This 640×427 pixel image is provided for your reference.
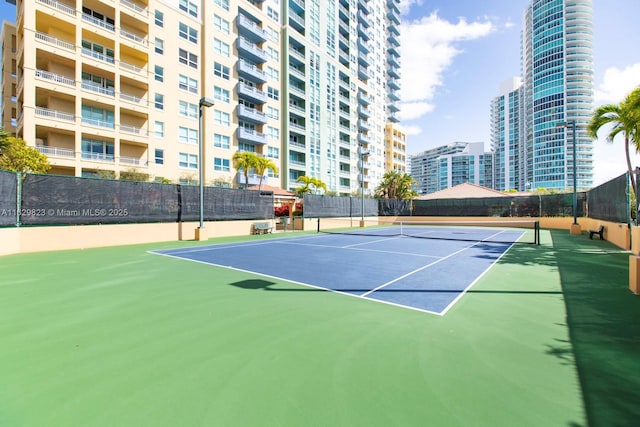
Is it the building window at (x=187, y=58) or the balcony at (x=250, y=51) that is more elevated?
the balcony at (x=250, y=51)

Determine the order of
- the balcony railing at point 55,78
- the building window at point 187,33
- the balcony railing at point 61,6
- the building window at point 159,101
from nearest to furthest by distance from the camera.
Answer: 1. the balcony railing at point 55,78
2. the balcony railing at point 61,6
3. the building window at point 159,101
4. the building window at point 187,33

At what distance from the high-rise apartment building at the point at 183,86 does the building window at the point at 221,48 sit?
0.13 m

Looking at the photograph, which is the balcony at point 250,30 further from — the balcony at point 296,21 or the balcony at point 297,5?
the balcony at point 297,5

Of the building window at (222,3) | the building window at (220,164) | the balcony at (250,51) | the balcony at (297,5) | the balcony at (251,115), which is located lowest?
the building window at (220,164)

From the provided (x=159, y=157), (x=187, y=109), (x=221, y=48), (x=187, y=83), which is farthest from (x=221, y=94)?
(x=159, y=157)

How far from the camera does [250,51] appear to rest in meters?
42.1

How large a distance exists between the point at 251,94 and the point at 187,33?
998 cm

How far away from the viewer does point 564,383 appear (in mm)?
3045

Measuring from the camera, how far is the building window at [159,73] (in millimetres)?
33997

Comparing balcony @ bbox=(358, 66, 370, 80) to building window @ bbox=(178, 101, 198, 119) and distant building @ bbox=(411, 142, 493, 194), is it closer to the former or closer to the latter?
building window @ bbox=(178, 101, 198, 119)

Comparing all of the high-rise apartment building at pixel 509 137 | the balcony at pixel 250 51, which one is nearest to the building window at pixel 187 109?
the balcony at pixel 250 51

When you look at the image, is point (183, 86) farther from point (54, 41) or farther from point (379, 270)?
point (379, 270)

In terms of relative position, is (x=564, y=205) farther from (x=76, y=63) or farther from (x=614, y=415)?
(x=76, y=63)

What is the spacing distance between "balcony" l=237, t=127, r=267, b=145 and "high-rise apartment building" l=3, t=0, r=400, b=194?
17 cm
